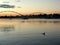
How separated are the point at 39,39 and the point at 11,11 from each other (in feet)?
3.75

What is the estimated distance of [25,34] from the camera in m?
5.27

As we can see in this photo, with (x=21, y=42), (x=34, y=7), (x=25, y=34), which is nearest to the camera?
(x=34, y=7)

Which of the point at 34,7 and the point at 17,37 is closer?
the point at 34,7

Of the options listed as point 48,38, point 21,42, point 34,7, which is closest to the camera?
point 34,7

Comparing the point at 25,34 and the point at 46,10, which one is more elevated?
the point at 46,10

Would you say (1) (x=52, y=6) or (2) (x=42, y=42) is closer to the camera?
(1) (x=52, y=6)

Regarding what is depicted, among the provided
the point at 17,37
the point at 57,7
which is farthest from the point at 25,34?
the point at 57,7

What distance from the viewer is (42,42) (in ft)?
15.0

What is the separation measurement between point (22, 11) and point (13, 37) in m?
1.01

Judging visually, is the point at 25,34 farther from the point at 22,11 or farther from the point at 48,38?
the point at 22,11

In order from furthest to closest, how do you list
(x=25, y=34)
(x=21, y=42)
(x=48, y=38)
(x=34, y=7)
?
1. (x=25, y=34)
2. (x=48, y=38)
3. (x=21, y=42)
4. (x=34, y=7)

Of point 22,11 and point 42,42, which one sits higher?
point 22,11

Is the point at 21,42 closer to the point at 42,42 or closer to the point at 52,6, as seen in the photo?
the point at 42,42

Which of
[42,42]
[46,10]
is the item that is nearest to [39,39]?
[42,42]
